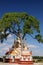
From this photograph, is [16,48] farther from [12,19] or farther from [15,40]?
[12,19]

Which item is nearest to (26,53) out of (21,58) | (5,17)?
(21,58)

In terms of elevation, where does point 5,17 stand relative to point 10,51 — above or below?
above

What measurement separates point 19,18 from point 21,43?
5.70 m

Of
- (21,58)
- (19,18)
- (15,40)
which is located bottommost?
(21,58)

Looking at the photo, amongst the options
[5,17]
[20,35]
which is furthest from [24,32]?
[5,17]

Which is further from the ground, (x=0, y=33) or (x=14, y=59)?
(x=0, y=33)

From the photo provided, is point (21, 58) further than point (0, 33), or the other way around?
point (0, 33)

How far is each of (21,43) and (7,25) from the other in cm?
504

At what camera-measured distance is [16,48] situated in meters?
63.8

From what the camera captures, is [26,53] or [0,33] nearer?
[26,53]

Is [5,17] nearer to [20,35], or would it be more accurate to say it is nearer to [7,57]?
[20,35]

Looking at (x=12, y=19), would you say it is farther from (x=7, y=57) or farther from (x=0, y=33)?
(x=7, y=57)

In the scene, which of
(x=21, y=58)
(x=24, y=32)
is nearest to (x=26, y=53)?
(x=21, y=58)

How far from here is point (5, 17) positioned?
209 feet
